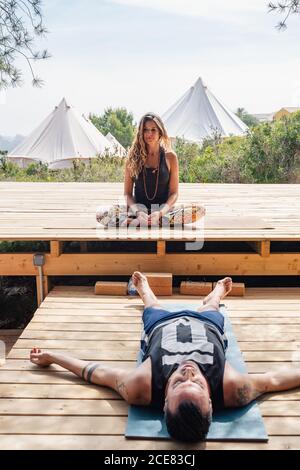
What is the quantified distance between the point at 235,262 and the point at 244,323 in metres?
0.68

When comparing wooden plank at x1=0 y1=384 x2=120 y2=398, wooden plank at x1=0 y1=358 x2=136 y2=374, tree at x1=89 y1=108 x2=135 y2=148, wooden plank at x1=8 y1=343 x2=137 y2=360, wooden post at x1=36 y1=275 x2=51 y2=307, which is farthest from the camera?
tree at x1=89 y1=108 x2=135 y2=148

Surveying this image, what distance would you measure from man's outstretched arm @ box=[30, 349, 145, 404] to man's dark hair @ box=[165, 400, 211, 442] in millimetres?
230

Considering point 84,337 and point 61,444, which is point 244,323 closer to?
point 84,337

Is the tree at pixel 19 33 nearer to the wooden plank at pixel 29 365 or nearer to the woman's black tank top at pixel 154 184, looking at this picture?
the woman's black tank top at pixel 154 184

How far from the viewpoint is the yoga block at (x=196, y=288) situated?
3121 millimetres

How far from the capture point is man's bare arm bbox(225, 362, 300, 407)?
1.84 metres

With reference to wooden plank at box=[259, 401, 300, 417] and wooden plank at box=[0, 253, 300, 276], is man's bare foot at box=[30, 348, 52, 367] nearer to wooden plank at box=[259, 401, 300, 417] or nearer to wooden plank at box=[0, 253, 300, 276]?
wooden plank at box=[259, 401, 300, 417]

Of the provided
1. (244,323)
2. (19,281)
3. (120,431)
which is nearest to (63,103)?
(19,281)

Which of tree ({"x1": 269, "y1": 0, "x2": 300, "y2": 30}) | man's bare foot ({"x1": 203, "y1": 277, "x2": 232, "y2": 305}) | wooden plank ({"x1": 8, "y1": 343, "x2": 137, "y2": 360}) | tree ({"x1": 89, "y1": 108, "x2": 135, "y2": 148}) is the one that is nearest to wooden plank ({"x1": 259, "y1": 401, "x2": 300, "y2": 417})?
wooden plank ({"x1": 8, "y1": 343, "x2": 137, "y2": 360})

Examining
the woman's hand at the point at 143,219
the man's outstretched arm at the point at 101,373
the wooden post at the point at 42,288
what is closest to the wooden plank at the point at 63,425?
the man's outstretched arm at the point at 101,373

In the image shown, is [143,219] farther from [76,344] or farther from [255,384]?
[255,384]

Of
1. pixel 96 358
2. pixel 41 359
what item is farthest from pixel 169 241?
pixel 41 359
